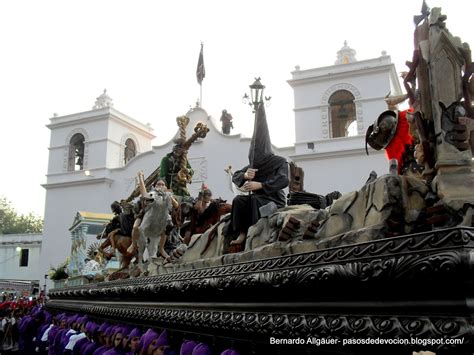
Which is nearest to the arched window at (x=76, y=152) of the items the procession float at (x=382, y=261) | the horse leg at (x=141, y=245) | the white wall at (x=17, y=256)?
the white wall at (x=17, y=256)

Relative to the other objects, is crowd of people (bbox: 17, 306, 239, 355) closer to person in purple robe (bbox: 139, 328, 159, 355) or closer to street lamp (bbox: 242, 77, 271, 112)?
person in purple robe (bbox: 139, 328, 159, 355)

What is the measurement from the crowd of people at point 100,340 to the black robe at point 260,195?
984 mm

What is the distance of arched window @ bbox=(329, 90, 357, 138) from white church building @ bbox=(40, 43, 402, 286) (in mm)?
47

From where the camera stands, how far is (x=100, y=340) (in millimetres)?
5551

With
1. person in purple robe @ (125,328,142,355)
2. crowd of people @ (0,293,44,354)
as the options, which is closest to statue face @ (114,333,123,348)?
person in purple robe @ (125,328,142,355)

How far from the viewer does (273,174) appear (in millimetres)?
4035

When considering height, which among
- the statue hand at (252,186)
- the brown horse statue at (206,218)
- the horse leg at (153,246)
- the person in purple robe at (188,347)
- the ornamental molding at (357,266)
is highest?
the brown horse statue at (206,218)

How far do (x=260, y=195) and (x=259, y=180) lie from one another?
0.19 meters

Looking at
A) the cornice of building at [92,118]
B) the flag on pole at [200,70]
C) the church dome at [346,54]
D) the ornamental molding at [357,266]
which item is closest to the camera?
the ornamental molding at [357,266]

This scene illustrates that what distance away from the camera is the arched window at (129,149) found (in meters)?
30.5

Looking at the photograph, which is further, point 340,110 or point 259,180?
point 340,110

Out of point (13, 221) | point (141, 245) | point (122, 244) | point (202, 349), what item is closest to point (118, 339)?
point (202, 349)

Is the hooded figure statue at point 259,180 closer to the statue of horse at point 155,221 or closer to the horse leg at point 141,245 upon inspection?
the statue of horse at point 155,221

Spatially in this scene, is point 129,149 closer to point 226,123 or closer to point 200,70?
point 200,70
